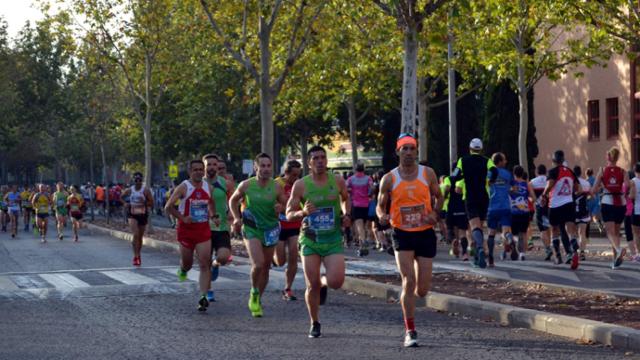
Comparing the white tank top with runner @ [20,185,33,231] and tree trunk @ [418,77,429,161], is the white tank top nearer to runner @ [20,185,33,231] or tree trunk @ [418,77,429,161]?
tree trunk @ [418,77,429,161]

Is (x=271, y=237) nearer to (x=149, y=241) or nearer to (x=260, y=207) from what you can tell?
(x=260, y=207)

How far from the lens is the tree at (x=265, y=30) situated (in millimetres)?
23266

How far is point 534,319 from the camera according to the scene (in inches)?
454

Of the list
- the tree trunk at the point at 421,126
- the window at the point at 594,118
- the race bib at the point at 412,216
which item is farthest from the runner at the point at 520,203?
the window at the point at 594,118

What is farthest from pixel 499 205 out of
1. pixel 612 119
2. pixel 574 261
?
pixel 612 119

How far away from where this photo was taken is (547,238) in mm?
21281

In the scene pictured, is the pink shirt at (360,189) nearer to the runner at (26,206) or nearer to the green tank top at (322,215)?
the green tank top at (322,215)

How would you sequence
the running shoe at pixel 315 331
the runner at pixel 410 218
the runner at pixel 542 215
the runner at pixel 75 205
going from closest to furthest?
the runner at pixel 410 218
the running shoe at pixel 315 331
the runner at pixel 542 215
the runner at pixel 75 205

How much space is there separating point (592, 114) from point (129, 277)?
27437 millimetres

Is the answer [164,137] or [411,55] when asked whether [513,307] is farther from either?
[164,137]

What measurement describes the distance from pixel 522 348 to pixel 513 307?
2018 millimetres

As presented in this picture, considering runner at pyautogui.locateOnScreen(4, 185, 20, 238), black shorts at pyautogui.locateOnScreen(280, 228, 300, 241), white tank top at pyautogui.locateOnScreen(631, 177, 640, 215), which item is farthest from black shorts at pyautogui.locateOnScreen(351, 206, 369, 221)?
runner at pyautogui.locateOnScreen(4, 185, 20, 238)

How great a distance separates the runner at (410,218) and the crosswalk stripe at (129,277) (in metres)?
7.56

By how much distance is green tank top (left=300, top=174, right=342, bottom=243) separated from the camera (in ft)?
36.7
